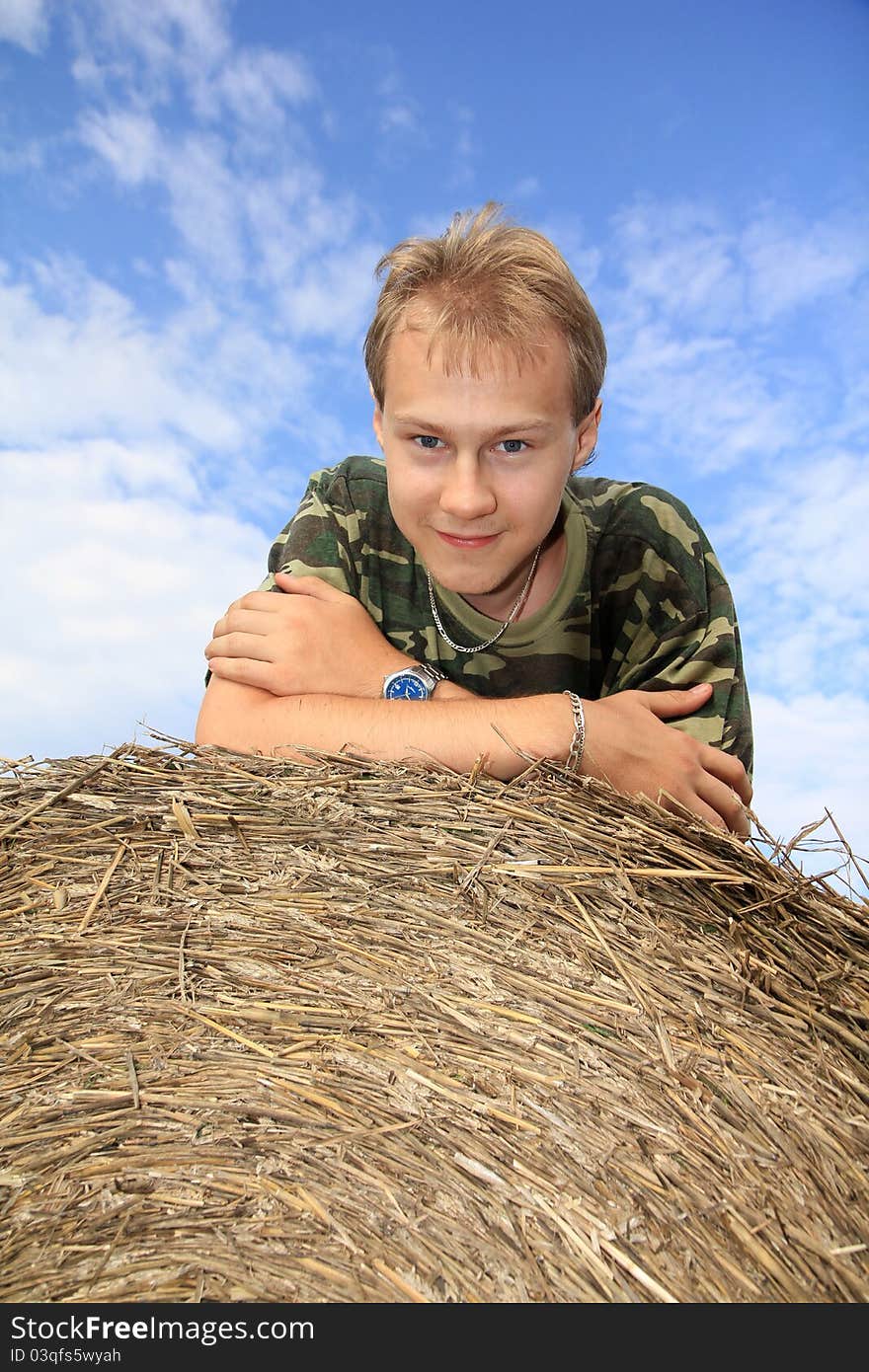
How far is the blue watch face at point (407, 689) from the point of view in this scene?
8.07 ft

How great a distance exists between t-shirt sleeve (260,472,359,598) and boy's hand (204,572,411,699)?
187 mm

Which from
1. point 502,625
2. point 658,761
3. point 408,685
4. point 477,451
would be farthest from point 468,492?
point 658,761

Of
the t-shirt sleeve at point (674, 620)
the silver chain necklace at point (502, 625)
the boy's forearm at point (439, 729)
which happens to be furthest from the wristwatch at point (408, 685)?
the t-shirt sleeve at point (674, 620)

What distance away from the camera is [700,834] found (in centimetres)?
183

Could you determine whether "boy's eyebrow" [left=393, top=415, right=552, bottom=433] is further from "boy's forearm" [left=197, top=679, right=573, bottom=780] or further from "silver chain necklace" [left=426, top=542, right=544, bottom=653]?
"boy's forearm" [left=197, top=679, right=573, bottom=780]

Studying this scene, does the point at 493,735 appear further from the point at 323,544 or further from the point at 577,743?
the point at 323,544

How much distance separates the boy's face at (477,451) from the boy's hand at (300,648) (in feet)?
0.85

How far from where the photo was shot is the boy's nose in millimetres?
2277

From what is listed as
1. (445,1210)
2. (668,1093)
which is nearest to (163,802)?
(445,1210)


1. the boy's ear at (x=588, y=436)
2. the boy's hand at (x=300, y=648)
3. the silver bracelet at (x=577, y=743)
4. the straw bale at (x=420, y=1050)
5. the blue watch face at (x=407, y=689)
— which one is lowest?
the straw bale at (x=420, y=1050)

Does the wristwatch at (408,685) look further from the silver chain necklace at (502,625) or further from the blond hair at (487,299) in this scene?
the blond hair at (487,299)

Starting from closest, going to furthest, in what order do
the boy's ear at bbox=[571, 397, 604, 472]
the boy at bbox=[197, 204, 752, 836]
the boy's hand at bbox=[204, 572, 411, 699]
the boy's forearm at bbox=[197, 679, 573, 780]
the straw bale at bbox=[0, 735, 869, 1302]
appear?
the straw bale at bbox=[0, 735, 869, 1302]
the boy's forearm at bbox=[197, 679, 573, 780]
the boy at bbox=[197, 204, 752, 836]
the boy's hand at bbox=[204, 572, 411, 699]
the boy's ear at bbox=[571, 397, 604, 472]

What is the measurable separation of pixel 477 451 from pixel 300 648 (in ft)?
1.98

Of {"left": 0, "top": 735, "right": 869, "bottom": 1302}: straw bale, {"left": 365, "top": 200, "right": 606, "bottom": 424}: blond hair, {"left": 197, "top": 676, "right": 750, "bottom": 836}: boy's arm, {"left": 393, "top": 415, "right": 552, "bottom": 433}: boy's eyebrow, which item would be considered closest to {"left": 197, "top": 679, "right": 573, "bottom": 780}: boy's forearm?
{"left": 197, "top": 676, "right": 750, "bottom": 836}: boy's arm
